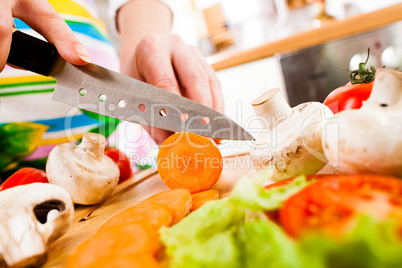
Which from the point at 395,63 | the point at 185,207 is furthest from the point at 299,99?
the point at 185,207

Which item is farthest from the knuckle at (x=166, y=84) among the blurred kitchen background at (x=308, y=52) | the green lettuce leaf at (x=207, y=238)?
the green lettuce leaf at (x=207, y=238)

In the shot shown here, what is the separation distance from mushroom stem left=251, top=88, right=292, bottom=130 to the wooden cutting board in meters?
0.27

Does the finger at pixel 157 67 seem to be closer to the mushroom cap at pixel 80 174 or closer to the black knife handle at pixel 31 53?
the mushroom cap at pixel 80 174

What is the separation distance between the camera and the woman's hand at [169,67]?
1.25 m

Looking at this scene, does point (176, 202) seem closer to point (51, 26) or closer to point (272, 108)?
point (272, 108)

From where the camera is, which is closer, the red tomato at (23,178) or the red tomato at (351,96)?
the red tomato at (351,96)

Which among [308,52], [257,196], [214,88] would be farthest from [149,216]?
[308,52]

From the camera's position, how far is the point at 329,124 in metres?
0.62

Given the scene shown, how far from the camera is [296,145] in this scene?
73 cm

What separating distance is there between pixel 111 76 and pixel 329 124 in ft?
2.22

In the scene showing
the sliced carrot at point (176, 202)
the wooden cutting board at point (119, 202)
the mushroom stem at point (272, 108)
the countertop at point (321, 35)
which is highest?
the countertop at point (321, 35)

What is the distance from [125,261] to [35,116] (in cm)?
126

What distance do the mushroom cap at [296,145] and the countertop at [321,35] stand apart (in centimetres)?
191

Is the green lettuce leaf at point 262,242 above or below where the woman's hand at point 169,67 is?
below
